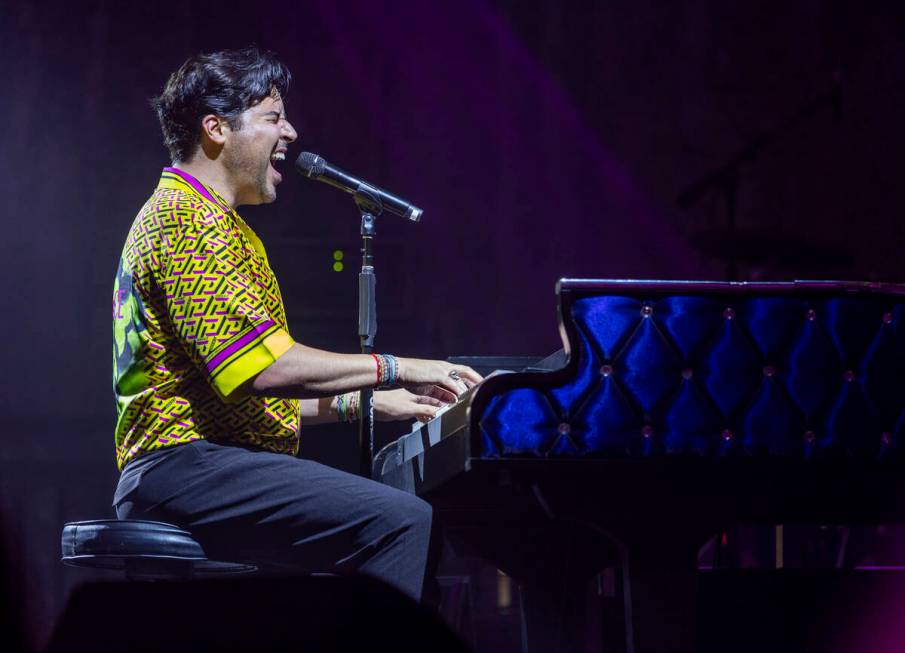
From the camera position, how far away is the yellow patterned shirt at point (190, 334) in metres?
1.82

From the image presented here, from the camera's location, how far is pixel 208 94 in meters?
2.14

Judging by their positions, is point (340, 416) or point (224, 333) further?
point (340, 416)

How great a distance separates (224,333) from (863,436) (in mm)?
1120

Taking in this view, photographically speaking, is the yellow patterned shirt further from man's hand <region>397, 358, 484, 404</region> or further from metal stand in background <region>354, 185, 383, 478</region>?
metal stand in background <region>354, 185, 383, 478</region>

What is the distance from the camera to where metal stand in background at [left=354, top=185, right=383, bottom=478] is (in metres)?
2.38

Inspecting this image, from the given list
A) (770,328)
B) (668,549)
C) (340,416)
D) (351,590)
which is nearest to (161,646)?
(351,590)

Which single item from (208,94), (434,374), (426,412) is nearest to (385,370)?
(434,374)

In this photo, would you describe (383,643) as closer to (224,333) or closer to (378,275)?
(224,333)

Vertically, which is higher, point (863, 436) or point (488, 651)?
point (863, 436)

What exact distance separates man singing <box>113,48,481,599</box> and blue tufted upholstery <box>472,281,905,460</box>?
385mm

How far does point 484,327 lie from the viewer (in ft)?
14.9

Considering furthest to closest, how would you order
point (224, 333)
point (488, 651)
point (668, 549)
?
1. point (488, 651)
2. point (224, 333)
3. point (668, 549)

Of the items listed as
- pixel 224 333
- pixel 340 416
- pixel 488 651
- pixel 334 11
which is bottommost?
pixel 488 651

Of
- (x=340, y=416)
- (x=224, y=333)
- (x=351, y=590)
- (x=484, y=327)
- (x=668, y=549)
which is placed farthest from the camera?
(x=484, y=327)
